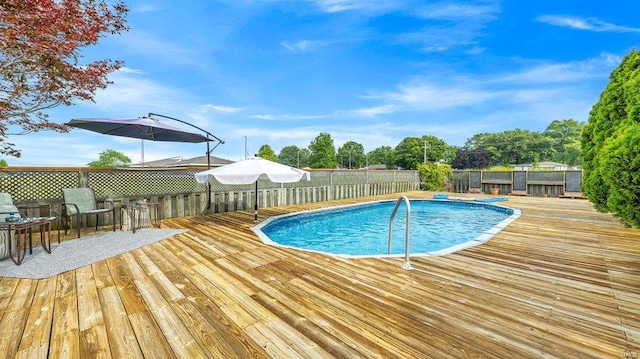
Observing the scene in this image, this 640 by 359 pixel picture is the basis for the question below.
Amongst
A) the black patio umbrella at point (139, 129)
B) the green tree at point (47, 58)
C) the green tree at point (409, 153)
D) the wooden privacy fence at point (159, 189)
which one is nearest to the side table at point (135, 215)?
the wooden privacy fence at point (159, 189)

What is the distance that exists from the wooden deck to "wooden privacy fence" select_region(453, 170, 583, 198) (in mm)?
11181

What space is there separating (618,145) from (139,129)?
797 cm

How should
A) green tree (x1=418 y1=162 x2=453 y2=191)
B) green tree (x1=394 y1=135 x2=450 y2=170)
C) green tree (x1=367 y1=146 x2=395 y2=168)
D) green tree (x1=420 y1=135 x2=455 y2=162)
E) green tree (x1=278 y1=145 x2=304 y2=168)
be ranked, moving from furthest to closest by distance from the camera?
green tree (x1=278 y1=145 x2=304 y2=168), green tree (x1=367 y1=146 x2=395 y2=168), green tree (x1=420 y1=135 x2=455 y2=162), green tree (x1=394 y1=135 x2=450 y2=170), green tree (x1=418 y1=162 x2=453 y2=191)

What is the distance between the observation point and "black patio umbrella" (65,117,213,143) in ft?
16.1

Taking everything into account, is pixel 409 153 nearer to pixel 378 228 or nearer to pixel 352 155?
pixel 352 155

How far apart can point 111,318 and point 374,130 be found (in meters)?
46.6

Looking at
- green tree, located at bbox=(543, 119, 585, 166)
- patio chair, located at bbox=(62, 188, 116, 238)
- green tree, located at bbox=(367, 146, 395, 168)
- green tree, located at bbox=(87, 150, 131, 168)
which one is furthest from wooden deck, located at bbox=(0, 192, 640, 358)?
green tree, located at bbox=(367, 146, 395, 168)

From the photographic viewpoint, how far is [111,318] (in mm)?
1877

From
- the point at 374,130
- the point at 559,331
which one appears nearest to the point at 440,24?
the point at 559,331

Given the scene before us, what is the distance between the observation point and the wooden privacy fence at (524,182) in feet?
38.9

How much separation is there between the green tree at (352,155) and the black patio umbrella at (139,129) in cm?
6535

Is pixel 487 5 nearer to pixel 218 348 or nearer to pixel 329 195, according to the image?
pixel 329 195

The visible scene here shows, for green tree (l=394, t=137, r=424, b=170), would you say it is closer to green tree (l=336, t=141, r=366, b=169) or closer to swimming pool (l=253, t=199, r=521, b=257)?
green tree (l=336, t=141, r=366, b=169)

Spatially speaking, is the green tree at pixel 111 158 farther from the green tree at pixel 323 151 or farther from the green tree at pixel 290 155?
the green tree at pixel 290 155
